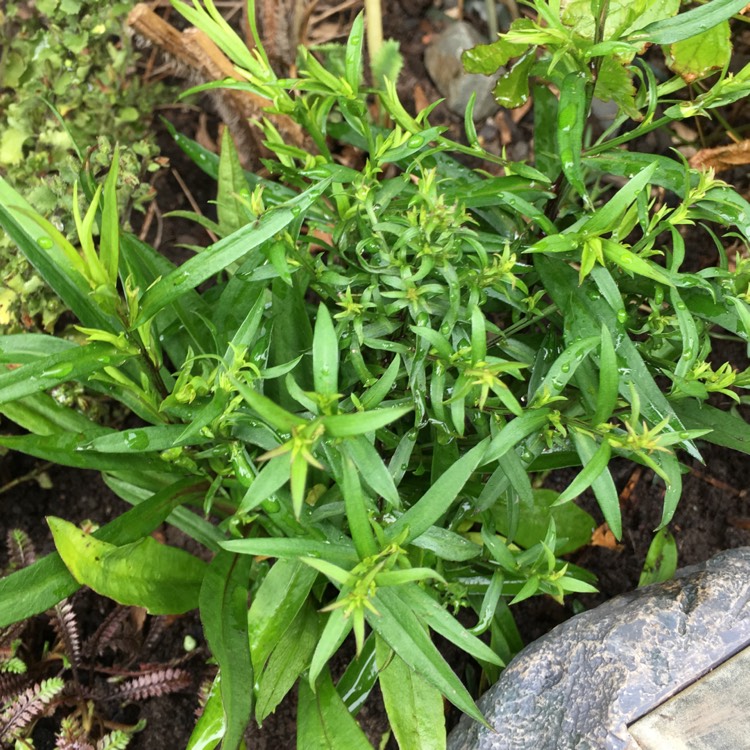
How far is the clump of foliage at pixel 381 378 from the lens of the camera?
46.0 inches

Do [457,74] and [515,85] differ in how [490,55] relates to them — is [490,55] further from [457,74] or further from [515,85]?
[457,74]

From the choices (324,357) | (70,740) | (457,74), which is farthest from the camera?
(457,74)

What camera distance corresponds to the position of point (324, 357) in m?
1.09

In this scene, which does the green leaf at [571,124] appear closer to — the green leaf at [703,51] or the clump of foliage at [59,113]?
the green leaf at [703,51]

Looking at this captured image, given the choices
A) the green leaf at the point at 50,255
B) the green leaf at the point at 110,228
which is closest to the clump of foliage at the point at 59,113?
the green leaf at the point at 50,255

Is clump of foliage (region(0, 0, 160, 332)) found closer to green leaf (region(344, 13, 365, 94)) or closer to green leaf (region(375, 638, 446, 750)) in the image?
green leaf (region(344, 13, 365, 94))

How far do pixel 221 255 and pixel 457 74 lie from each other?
1.54 metres

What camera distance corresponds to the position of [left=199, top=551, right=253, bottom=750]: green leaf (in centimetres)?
131

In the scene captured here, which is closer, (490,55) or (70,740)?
(490,55)

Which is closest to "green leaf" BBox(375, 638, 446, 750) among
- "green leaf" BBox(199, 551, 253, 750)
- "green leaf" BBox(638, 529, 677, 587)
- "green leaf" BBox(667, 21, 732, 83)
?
"green leaf" BBox(199, 551, 253, 750)

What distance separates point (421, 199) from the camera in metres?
1.26

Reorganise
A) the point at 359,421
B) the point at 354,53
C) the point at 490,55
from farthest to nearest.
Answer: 1. the point at 490,55
2. the point at 354,53
3. the point at 359,421

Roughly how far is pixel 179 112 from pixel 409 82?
79cm

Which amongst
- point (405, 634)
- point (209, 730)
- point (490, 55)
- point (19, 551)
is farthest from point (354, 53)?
point (19, 551)
